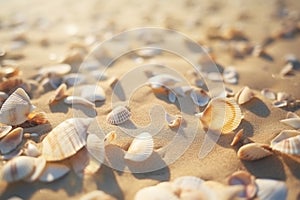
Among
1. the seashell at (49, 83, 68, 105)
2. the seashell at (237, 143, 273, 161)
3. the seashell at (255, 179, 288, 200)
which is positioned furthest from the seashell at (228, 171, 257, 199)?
the seashell at (49, 83, 68, 105)

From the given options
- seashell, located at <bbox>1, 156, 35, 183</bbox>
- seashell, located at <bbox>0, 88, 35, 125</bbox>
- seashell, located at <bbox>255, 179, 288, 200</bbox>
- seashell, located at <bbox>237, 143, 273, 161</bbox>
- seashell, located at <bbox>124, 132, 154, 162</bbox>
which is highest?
seashell, located at <bbox>0, 88, 35, 125</bbox>

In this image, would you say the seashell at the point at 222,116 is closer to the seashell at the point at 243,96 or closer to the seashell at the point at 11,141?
the seashell at the point at 243,96

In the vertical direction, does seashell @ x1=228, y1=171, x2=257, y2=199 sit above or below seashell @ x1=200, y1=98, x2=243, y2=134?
below

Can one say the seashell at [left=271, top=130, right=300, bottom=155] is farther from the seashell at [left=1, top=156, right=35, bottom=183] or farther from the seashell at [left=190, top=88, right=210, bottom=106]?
the seashell at [left=1, top=156, right=35, bottom=183]

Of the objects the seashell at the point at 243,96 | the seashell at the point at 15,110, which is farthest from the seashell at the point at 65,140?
the seashell at the point at 243,96

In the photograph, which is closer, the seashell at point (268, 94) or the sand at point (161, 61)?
the sand at point (161, 61)

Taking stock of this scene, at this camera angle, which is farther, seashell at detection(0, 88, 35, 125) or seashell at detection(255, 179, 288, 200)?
seashell at detection(0, 88, 35, 125)

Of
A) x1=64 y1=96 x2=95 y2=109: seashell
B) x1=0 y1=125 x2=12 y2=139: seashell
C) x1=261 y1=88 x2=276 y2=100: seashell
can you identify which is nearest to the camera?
x1=0 y1=125 x2=12 y2=139: seashell
